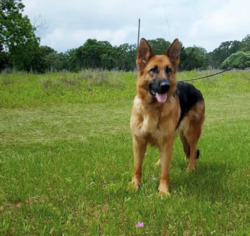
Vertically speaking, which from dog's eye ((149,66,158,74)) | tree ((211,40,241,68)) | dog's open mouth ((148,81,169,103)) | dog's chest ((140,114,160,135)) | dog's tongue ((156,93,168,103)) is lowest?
dog's chest ((140,114,160,135))

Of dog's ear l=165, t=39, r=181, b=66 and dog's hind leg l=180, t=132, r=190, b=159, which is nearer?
dog's ear l=165, t=39, r=181, b=66

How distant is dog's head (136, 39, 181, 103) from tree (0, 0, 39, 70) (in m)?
27.8

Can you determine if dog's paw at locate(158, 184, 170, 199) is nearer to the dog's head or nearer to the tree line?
the dog's head

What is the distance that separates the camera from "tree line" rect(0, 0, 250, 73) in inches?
1135

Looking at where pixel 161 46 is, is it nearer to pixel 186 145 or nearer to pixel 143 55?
pixel 186 145

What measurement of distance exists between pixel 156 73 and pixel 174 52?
0.47m

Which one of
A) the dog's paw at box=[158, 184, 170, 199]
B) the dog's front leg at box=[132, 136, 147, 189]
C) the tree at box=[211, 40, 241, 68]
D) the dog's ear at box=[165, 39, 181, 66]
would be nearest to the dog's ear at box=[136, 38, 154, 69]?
the dog's ear at box=[165, 39, 181, 66]

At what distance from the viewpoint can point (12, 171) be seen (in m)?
4.17

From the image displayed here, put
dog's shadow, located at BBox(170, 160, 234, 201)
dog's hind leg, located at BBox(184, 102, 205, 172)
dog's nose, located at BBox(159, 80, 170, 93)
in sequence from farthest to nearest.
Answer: dog's hind leg, located at BBox(184, 102, 205, 172), dog's shadow, located at BBox(170, 160, 234, 201), dog's nose, located at BBox(159, 80, 170, 93)

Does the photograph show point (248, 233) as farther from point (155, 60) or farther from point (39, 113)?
point (39, 113)

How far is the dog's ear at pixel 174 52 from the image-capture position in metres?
3.75

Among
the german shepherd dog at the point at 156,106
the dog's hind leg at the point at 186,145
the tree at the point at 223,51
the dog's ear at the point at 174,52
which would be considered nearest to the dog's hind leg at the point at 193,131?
the dog's hind leg at the point at 186,145

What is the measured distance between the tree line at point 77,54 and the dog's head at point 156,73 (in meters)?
12.0

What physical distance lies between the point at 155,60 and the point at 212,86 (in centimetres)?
1668
